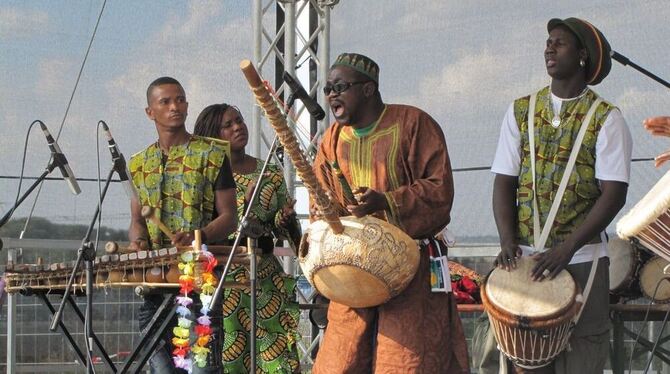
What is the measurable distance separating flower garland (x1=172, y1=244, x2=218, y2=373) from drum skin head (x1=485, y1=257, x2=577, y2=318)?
1.22 meters

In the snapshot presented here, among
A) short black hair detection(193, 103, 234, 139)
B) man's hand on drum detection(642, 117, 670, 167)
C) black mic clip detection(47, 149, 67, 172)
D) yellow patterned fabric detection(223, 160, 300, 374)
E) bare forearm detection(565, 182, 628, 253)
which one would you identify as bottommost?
yellow patterned fabric detection(223, 160, 300, 374)

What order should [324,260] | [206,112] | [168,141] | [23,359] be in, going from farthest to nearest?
[23,359] < [206,112] < [168,141] < [324,260]

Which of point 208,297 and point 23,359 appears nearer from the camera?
point 208,297

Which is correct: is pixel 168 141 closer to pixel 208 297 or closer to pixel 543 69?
pixel 208 297

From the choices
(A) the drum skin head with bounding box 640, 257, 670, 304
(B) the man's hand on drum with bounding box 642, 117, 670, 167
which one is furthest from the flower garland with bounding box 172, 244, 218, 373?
(A) the drum skin head with bounding box 640, 257, 670, 304

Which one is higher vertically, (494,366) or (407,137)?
(407,137)

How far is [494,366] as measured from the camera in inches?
226

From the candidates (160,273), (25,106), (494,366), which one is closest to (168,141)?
(160,273)

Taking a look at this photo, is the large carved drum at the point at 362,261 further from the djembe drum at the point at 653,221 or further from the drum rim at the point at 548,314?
the djembe drum at the point at 653,221

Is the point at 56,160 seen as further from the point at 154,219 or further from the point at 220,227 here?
the point at 220,227

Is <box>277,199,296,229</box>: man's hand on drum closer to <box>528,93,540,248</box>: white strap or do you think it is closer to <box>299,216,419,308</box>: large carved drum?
<box>299,216,419,308</box>: large carved drum

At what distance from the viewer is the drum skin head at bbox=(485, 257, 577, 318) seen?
180 inches

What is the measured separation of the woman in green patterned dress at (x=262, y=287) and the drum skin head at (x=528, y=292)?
207cm

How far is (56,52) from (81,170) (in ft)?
3.27
